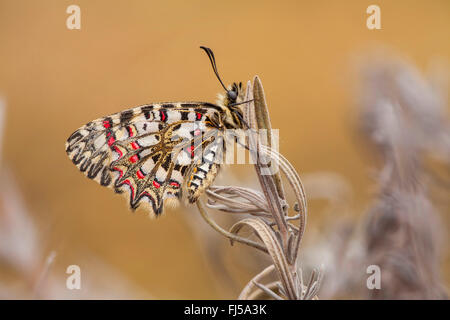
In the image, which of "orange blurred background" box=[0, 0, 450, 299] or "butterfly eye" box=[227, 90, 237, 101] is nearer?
"butterfly eye" box=[227, 90, 237, 101]

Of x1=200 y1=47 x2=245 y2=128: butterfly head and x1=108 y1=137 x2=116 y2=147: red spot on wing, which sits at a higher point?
→ x1=200 y1=47 x2=245 y2=128: butterfly head

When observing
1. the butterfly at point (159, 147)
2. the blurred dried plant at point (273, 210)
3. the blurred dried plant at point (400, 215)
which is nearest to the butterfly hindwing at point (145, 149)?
the butterfly at point (159, 147)

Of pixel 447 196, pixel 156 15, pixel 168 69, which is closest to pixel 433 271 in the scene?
pixel 447 196

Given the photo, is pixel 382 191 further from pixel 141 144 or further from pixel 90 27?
pixel 90 27

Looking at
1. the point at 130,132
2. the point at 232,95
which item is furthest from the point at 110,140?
the point at 232,95

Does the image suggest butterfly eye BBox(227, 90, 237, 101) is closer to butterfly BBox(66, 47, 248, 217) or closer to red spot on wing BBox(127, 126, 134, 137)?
butterfly BBox(66, 47, 248, 217)

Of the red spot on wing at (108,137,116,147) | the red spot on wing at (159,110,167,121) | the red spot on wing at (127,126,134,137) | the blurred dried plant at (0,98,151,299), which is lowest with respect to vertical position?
the blurred dried plant at (0,98,151,299)

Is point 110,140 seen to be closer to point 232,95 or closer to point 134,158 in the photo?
point 134,158

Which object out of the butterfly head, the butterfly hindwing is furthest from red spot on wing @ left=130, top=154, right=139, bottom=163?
the butterfly head
